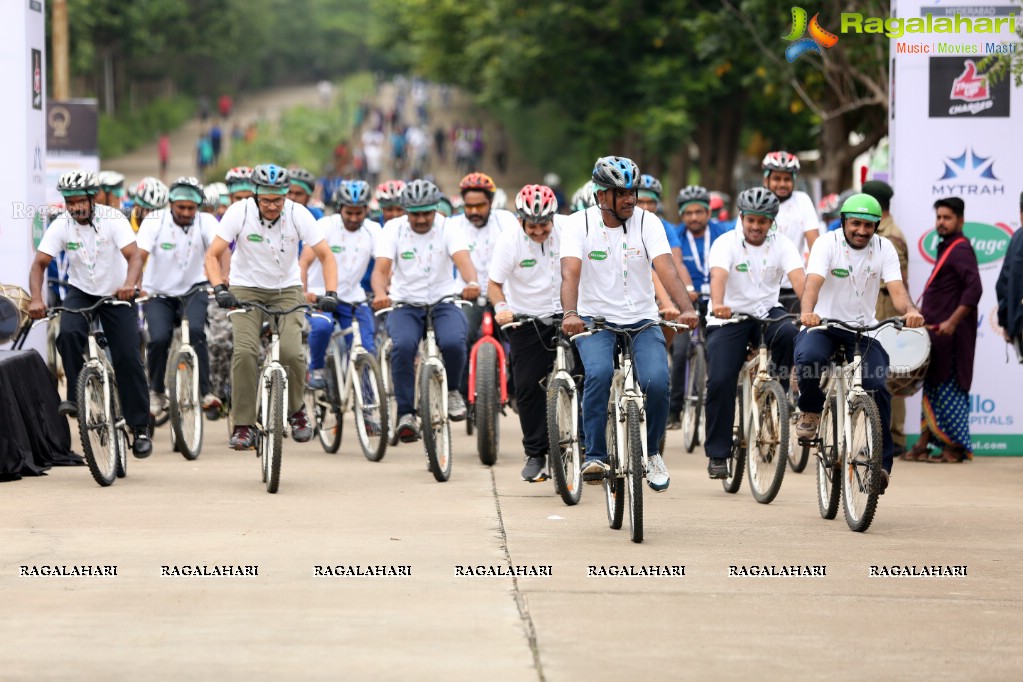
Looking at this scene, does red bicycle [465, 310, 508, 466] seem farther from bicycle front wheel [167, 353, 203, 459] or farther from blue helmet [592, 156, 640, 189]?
blue helmet [592, 156, 640, 189]

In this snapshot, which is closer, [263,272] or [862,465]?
[862,465]

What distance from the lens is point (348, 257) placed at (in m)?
14.7

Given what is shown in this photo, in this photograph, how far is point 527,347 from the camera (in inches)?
460

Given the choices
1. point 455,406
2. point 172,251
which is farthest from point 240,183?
point 455,406

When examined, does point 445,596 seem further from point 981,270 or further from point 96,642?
point 981,270

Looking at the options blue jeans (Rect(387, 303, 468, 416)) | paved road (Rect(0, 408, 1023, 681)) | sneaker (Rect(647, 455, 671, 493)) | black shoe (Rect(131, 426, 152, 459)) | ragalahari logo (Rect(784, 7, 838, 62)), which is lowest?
paved road (Rect(0, 408, 1023, 681))

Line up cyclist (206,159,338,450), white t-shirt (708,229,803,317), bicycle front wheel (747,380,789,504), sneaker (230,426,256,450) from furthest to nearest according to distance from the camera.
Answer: sneaker (230,426,256,450) → cyclist (206,159,338,450) → white t-shirt (708,229,803,317) → bicycle front wheel (747,380,789,504)

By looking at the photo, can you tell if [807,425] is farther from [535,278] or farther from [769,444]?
[535,278]

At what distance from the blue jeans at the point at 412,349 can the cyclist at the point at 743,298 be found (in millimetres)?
1975

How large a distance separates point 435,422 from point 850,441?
3166 millimetres

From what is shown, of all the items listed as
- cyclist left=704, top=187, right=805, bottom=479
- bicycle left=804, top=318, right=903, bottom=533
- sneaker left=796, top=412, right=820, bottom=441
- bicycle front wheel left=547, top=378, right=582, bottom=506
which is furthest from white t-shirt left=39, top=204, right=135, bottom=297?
bicycle left=804, top=318, right=903, bottom=533

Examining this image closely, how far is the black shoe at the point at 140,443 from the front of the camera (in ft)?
42.2

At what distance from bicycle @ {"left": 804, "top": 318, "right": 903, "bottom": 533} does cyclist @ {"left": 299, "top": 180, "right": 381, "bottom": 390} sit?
471cm

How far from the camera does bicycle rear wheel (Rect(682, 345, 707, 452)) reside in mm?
14492
